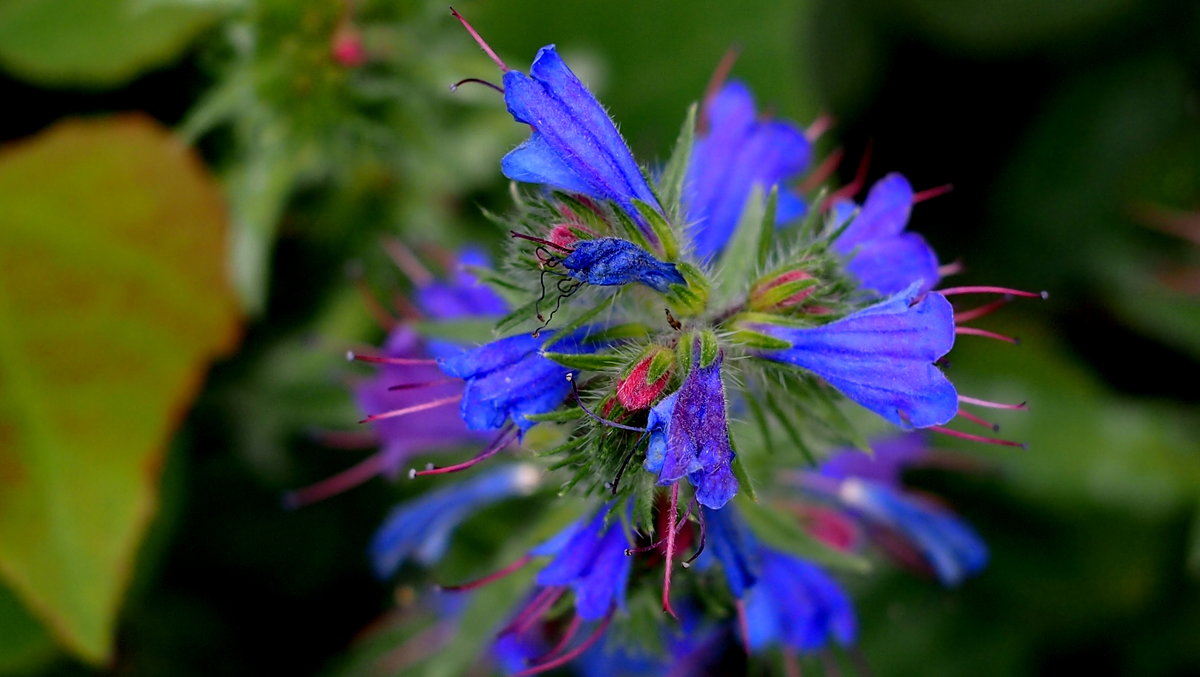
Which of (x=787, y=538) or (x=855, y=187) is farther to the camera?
(x=855, y=187)

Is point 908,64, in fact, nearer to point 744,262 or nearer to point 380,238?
point 380,238

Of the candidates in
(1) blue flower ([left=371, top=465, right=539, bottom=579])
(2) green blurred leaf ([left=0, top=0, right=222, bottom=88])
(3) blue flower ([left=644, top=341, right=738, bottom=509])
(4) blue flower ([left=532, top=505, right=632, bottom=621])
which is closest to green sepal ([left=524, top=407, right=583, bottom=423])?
(3) blue flower ([left=644, top=341, right=738, bottom=509])

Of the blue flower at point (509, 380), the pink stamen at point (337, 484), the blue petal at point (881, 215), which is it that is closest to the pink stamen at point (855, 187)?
the blue petal at point (881, 215)

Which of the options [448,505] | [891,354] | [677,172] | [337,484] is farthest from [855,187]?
[337,484]

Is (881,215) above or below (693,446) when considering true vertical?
above

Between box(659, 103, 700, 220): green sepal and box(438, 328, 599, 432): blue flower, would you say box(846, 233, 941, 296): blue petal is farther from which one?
box(438, 328, 599, 432): blue flower

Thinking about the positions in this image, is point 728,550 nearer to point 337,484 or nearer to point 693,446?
point 693,446
